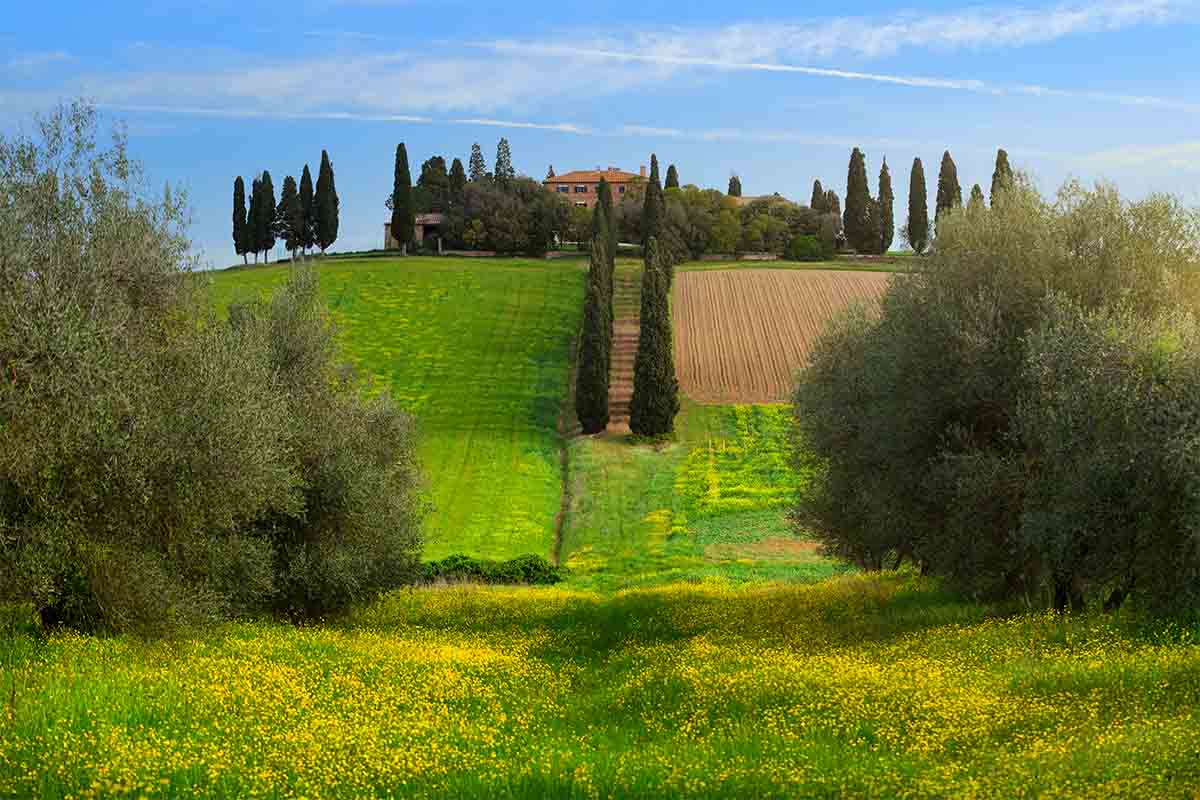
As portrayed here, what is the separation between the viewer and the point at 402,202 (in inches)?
5581

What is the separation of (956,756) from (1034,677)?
475 cm

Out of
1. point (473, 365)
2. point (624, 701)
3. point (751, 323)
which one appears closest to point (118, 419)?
point (624, 701)

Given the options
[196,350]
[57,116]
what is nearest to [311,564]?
[196,350]

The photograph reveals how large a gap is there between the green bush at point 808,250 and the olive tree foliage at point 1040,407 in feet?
377

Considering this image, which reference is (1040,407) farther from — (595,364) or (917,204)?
(917,204)

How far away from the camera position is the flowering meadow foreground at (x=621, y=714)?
14.7m

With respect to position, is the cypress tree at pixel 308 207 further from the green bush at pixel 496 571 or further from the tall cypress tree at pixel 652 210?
the green bush at pixel 496 571

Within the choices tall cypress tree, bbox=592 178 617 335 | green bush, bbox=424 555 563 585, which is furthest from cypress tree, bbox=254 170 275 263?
green bush, bbox=424 555 563 585

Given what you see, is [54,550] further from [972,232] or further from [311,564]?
[972,232]

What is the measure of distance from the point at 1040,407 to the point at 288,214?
12323 centimetres

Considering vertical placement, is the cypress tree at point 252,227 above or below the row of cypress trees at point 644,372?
above

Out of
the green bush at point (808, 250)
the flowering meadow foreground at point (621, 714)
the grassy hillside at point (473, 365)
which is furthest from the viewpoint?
the green bush at point (808, 250)

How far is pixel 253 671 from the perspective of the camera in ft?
70.6

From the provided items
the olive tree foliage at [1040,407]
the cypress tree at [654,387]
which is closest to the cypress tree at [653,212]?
the cypress tree at [654,387]
